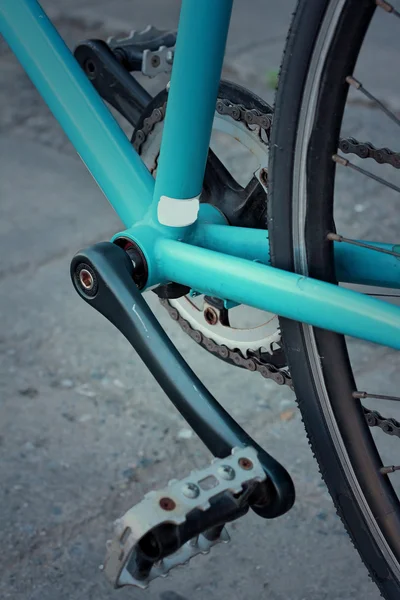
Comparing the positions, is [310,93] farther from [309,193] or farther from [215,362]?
[215,362]

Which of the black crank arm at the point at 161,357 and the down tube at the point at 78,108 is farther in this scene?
the down tube at the point at 78,108

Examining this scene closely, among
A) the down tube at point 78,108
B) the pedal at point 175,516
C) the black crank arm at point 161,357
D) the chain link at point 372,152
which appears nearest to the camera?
the pedal at point 175,516

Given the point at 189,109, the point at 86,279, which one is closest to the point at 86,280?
the point at 86,279

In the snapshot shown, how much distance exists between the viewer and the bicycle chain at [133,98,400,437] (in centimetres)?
137

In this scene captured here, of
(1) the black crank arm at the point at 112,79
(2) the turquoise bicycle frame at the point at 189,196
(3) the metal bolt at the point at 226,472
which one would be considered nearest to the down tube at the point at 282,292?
(2) the turquoise bicycle frame at the point at 189,196

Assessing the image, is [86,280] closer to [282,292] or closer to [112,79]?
[282,292]

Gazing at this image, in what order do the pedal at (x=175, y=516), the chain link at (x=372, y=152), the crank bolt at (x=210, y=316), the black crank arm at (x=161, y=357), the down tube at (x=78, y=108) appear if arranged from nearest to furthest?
the pedal at (x=175, y=516)
the black crank arm at (x=161, y=357)
the chain link at (x=372, y=152)
the down tube at (x=78, y=108)
the crank bolt at (x=210, y=316)

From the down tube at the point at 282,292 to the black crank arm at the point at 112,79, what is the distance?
1.36 feet

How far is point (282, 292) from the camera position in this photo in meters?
1.26

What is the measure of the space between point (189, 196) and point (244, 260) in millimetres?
165

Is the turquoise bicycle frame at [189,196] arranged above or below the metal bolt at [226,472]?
above

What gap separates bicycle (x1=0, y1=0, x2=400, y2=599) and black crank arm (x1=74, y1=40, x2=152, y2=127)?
0.39 feet

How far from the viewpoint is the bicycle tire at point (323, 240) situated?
1.18 m

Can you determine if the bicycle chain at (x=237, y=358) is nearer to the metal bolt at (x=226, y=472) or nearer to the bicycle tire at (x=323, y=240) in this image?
the bicycle tire at (x=323, y=240)
